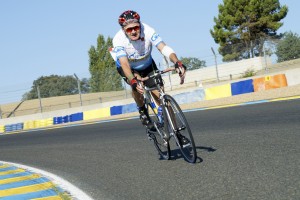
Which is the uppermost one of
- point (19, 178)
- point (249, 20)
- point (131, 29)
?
point (249, 20)

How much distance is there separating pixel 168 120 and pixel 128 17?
4.58 ft

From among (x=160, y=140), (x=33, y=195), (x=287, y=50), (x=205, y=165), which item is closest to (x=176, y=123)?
(x=205, y=165)

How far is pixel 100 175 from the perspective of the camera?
5.96 m

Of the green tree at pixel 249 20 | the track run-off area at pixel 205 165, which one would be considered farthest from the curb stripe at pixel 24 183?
the green tree at pixel 249 20

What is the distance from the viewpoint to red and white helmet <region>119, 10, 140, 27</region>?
5.70 m

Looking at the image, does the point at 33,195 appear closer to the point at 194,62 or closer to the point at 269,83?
the point at 269,83

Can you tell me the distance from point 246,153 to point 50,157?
453cm

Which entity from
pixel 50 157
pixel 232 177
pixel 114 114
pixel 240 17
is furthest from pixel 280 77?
pixel 240 17

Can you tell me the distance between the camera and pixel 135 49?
594 cm

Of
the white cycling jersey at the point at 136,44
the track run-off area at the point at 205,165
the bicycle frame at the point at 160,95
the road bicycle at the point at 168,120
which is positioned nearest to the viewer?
the track run-off area at the point at 205,165

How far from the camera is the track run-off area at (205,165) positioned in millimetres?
4121

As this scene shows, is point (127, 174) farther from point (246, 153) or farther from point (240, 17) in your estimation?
point (240, 17)

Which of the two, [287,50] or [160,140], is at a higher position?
[287,50]

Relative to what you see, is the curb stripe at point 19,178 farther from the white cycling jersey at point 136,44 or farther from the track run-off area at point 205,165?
the white cycling jersey at point 136,44
